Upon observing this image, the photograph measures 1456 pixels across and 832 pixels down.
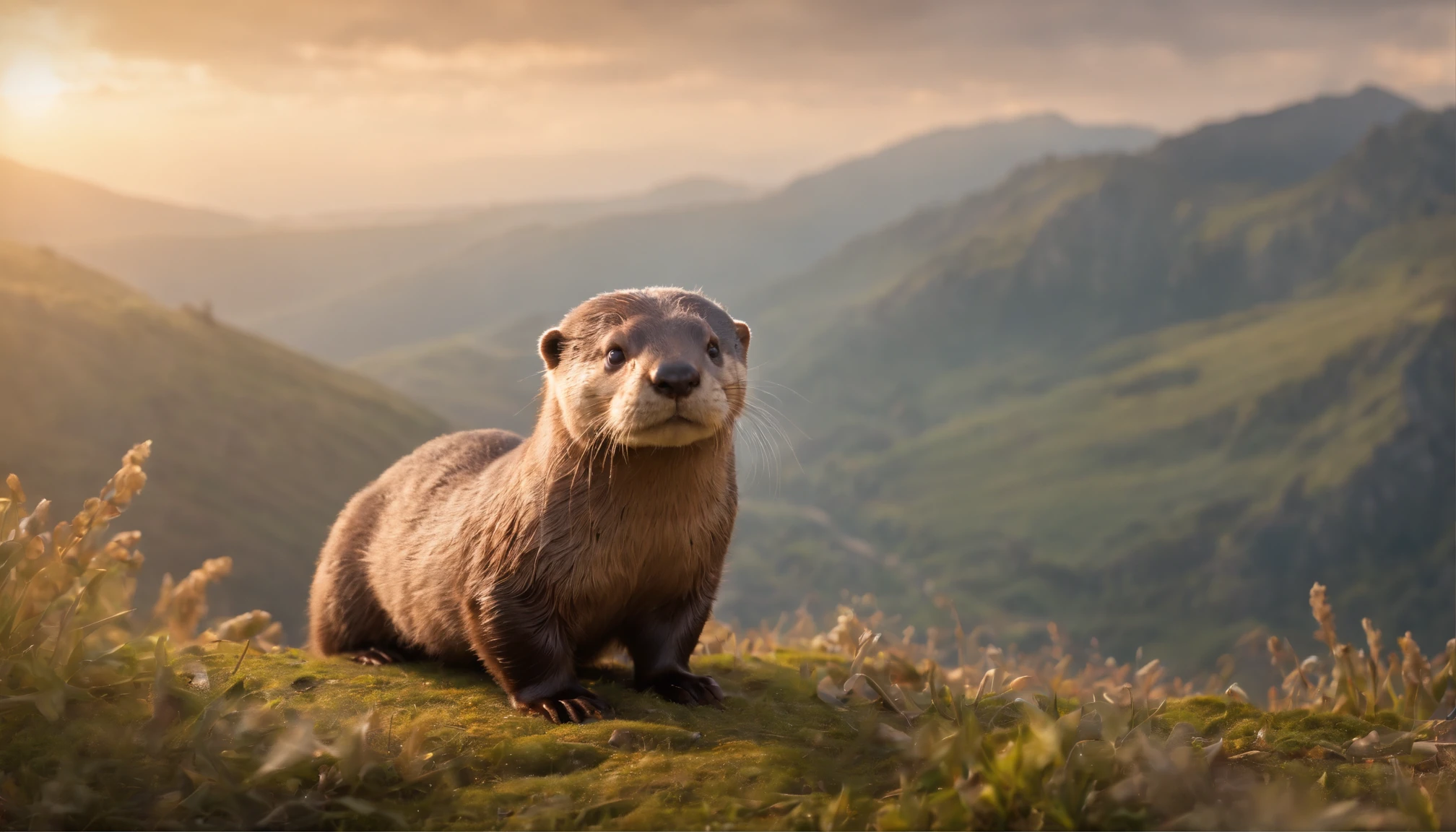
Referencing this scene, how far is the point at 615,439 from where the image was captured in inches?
236

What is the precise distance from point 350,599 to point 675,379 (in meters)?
3.91

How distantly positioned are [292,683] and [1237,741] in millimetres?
4879

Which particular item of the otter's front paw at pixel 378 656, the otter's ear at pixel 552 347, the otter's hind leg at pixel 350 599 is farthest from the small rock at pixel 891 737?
the otter's hind leg at pixel 350 599

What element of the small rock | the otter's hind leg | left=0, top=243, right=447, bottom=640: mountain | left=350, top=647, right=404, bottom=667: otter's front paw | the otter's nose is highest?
the otter's nose

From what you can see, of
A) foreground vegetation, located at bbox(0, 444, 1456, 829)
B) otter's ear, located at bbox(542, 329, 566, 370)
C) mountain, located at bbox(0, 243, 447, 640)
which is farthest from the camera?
mountain, located at bbox(0, 243, 447, 640)

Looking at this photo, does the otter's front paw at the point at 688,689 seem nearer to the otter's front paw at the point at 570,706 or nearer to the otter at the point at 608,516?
the otter at the point at 608,516

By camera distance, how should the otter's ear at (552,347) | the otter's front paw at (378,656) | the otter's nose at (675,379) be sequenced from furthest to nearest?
the otter's front paw at (378,656)
the otter's ear at (552,347)
the otter's nose at (675,379)

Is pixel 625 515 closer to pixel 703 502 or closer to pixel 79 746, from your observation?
pixel 703 502

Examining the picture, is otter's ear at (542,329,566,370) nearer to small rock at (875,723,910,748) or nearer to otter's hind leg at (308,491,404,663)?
otter's hind leg at (308,491,404,663)

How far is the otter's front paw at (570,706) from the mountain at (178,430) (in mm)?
61058

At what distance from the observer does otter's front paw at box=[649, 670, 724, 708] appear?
6.29 m

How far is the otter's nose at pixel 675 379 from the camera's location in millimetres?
5703

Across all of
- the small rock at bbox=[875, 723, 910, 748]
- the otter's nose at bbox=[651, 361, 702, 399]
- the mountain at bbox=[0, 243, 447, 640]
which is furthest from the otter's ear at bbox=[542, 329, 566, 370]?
the mountain at bbox=[0, 243, 447, 640]

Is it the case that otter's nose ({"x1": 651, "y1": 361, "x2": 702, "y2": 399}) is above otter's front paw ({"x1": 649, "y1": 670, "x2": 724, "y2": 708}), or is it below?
above
